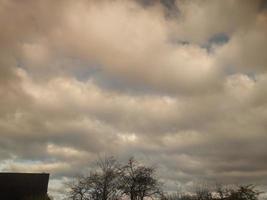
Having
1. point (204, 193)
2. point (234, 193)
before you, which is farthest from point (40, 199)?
point (204, 193)

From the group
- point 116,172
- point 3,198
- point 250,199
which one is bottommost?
point 250,199

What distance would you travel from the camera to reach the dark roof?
183 ft

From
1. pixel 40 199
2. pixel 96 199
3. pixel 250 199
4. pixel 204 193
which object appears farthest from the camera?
pixel 204 193

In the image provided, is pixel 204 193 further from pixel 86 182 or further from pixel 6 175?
pixel 6 175

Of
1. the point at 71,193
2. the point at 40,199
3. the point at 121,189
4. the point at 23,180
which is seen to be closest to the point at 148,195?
the point at 121,189

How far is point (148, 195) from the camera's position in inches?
2179

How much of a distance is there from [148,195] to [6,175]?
26561 millimetres

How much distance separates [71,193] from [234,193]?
31578 mm

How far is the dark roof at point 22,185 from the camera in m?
55.9

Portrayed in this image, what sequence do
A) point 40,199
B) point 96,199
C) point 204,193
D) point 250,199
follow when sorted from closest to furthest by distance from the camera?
point 250,199 → point 40,199 → point 96,199 → point 204,193

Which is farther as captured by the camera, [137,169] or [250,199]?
[137,169]

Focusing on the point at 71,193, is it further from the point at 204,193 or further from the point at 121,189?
the point at 204,193

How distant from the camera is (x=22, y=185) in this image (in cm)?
5750

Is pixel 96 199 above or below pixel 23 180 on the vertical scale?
below
